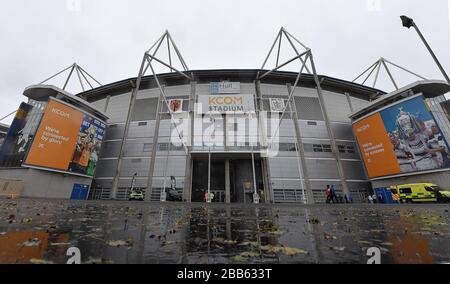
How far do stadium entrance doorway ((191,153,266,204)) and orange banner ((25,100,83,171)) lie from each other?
17.2 m

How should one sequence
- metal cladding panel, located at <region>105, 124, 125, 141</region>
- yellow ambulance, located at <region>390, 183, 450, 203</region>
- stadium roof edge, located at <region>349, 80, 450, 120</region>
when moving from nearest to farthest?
1. yellow ambulance, located at <region>390, 183, 450, 203</region>
2. stadium roof edge, located at <region>349, 80, 450, 120</region>
3. metal cladding panel, located at <region>105, 124, 125, 141</region>

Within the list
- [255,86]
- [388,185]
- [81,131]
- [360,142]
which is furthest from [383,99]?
[81,131]

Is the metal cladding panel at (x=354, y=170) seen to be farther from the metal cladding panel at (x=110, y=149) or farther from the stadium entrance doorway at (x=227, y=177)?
the metal cladding panel at (x=110, y=149)

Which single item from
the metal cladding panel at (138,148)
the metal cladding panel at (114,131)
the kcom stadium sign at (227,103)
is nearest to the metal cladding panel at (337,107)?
the kcom stadium sign at (227,103)

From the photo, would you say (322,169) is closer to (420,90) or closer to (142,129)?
(420,90)

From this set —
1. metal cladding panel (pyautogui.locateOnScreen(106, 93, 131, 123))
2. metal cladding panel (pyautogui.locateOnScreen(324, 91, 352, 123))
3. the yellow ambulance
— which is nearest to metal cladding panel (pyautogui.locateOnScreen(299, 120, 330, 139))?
metal cladding panel (pyautogui.locateOnScreen(324, 91, 352, 123))

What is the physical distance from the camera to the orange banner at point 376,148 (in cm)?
2550

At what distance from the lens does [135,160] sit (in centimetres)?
2983

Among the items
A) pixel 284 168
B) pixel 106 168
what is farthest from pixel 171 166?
→ pixel 284 168

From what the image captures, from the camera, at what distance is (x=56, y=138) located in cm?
2473

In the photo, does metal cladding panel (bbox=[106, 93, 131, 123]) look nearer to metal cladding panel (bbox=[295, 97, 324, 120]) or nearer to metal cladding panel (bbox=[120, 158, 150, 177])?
metal cladding panel (bbox=[120, 158, 150, 177])

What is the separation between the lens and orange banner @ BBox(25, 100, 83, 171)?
2338 cm

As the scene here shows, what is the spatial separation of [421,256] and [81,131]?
34.4 metres
